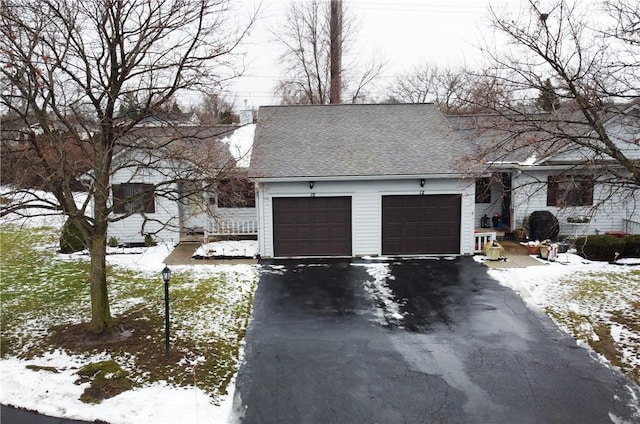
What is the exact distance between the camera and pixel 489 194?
19.8 m

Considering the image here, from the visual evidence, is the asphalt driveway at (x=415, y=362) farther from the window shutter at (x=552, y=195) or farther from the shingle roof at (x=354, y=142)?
the window shutter at (x=552, y=195)

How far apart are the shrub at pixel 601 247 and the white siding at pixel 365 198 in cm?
339

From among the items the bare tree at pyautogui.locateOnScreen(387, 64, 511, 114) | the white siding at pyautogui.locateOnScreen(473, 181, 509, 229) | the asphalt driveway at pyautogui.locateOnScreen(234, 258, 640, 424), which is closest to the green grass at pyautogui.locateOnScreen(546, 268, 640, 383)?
the asphalt driveway at pyautogui.locateOnScreen(234, 258, 640, 424)

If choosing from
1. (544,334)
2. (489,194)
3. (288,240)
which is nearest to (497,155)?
(489,194)

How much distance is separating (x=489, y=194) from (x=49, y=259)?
15672mm

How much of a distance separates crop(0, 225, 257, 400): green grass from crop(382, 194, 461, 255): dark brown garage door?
5.06 m

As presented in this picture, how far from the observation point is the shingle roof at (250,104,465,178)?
16225 millimetres

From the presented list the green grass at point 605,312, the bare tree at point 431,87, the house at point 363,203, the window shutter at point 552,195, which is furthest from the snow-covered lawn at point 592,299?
the bare tree at point 431,87

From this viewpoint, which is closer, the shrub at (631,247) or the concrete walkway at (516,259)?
the concrete walkway at (516,259)

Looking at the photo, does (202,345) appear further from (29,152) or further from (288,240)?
(288,240)

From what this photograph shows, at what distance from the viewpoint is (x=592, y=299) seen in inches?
Answer: 474

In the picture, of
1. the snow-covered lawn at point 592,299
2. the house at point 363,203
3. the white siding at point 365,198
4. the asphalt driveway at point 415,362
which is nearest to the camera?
the asphalt driveway at point 415,362

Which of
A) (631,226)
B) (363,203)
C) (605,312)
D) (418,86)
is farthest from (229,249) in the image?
(418,86)

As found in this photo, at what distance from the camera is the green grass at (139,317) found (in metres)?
8.76
